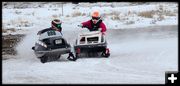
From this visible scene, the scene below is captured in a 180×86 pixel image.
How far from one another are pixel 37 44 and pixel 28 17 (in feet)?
19.2

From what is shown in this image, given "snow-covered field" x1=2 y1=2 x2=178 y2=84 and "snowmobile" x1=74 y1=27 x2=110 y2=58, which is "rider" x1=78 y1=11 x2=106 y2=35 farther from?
"snow-covered field" x1=2 y1=2 x2=178 y2=84

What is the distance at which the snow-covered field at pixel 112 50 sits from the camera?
10.9 metres

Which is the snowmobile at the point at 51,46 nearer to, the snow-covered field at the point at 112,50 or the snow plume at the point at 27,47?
the snow-covered field at the point at 112,50

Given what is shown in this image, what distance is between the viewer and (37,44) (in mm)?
12016

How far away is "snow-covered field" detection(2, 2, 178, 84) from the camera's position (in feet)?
35.7

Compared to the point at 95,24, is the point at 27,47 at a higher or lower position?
lower

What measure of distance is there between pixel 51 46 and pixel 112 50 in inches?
92.3

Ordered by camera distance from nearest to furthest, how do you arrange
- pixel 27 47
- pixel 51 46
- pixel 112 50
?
pixel 51 46
pixel 27 47
pixel 112 50

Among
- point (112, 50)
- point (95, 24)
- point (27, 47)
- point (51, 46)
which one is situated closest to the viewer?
point (51, 46)

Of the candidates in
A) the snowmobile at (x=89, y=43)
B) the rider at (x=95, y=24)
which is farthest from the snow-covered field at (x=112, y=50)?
the rider at (x=95, y=24)

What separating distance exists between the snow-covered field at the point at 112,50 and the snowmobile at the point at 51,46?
10.1 inches

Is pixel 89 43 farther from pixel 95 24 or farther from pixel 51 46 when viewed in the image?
pixel 51 46

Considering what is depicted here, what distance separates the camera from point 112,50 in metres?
13.5

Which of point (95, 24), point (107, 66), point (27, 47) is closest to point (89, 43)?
point (95, 24)
